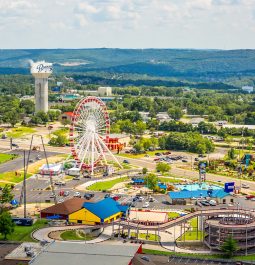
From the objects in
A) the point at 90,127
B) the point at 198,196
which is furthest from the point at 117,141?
the point at 198,196

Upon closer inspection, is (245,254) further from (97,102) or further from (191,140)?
(191,140)

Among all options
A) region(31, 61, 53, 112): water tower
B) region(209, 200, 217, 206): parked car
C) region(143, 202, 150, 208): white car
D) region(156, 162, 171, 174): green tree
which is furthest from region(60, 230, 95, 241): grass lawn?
region(31, 61, 53, 112): water tower

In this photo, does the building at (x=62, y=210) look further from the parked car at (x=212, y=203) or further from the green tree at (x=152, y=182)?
the parked car at (x=212, y=203)

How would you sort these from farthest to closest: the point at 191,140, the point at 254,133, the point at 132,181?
the point at 254,133, the point at 191,140, the point at 132,181

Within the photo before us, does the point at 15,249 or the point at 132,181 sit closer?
the point at 15,249

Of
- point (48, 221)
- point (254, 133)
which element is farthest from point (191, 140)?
point (48, 221)

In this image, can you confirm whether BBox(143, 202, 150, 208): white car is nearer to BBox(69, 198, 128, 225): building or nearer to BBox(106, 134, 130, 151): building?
BBox(69, 198, 128, 225): building
